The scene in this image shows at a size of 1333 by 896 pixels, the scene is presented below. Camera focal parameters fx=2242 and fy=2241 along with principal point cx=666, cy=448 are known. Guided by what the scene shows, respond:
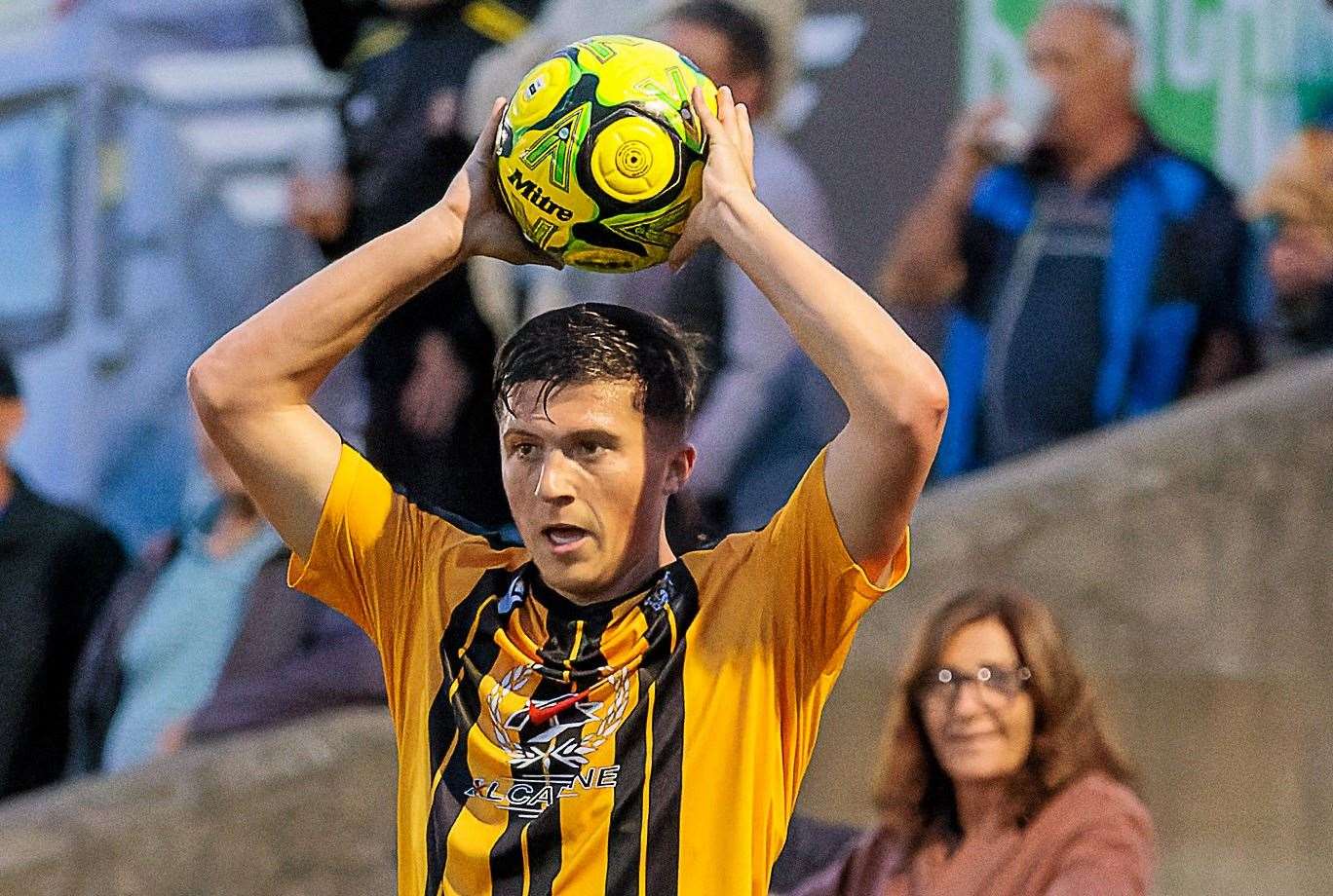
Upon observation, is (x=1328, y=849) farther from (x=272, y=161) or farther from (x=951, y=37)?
(x=272, y=161)

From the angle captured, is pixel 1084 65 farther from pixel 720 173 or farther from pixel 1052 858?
pixel 720 173

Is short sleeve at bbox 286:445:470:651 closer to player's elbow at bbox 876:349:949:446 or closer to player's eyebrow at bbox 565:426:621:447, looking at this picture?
player's eyebrow at bbox 565:426:621:447

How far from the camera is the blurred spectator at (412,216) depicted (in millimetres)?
6828

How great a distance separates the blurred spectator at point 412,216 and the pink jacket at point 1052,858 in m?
2.23

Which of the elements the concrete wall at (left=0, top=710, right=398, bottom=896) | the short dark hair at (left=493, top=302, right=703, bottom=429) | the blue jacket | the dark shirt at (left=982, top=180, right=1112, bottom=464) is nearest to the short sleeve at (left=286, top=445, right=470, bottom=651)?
the short dark hair at (left=493, top=302, right=703, bottom=429)

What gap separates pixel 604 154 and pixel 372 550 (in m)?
0.71

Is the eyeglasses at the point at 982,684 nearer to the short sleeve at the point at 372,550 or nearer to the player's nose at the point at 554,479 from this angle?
the short sleeve at the point at 372,550

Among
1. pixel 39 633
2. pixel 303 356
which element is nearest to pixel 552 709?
pixel 303 356

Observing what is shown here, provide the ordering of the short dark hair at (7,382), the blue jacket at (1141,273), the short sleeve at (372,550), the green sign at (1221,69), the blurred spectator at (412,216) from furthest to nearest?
the short dark hair at (7,382), the green sign at (1221,69), the blurred spectator at (412,216), the blue jacket at (1141,273), the short sleeve at (372,550)

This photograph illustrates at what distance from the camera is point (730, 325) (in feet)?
22.1

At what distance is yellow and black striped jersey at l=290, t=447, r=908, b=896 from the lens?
3.20 meters

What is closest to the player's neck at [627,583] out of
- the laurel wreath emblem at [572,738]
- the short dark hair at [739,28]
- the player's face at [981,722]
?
the laurel wreath emblem at [572,738]

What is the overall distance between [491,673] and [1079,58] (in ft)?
13.4

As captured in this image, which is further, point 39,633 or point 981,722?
point 39,633
